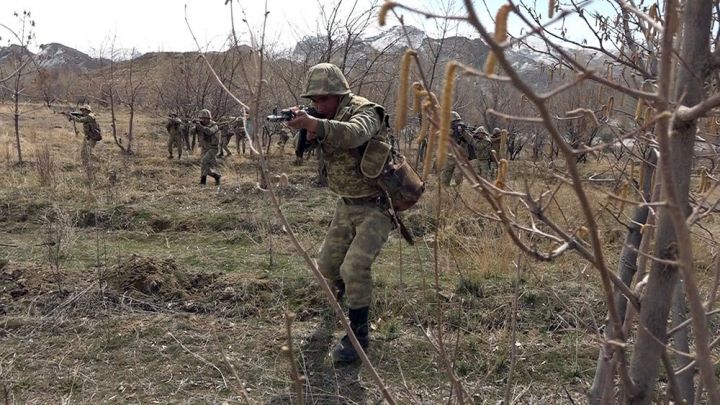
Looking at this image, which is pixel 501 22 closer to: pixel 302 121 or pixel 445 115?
pixel 445 115

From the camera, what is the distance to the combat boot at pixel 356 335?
315cm

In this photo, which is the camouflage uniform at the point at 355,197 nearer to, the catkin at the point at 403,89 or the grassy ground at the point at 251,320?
the grassy ground at the point at 251,320

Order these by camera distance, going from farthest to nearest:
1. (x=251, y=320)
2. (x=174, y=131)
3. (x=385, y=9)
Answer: (x=174, y=131) < (x=251, y=320) < (x=385, y=9)

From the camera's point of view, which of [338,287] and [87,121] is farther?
[87,121]

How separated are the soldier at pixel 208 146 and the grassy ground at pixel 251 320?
4027 millimetres

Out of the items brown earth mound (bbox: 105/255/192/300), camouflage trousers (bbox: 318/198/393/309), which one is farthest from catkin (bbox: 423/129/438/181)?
brown earth mound (bbox: 105/255/192/300)

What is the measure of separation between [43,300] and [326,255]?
1910 millimetres

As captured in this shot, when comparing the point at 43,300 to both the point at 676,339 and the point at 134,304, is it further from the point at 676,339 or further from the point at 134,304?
the point at 676,339

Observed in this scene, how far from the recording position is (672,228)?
956mm

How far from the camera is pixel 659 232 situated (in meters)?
0.97

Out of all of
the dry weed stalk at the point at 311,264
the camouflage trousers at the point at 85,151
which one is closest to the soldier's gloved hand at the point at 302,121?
the dry weed stalk at the point at 311,264

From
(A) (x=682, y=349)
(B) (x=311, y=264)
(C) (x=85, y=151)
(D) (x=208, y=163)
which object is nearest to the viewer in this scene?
(B) (x=311, y=264)

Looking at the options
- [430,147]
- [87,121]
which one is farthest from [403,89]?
[87,121]

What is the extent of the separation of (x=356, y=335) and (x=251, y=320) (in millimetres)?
862
